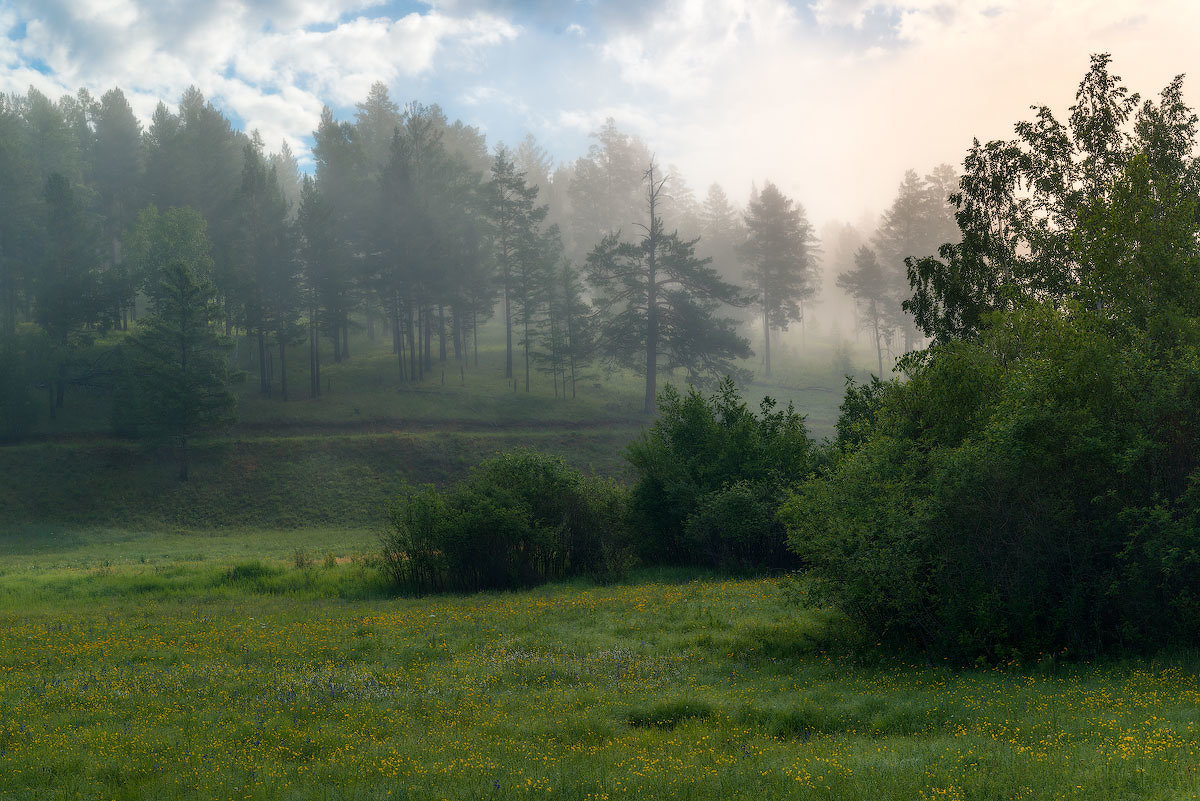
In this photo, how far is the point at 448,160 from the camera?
71.2 m

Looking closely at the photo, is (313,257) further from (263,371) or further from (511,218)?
(511,218)

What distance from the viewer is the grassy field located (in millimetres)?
8320

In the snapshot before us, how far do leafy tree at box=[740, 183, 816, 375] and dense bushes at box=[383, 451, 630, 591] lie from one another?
6074cm

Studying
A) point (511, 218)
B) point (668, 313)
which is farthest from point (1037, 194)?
point (511, 218)

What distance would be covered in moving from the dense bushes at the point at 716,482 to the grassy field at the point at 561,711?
5.71 metres

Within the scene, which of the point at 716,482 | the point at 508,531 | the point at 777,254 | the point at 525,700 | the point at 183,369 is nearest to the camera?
the point at 525,700

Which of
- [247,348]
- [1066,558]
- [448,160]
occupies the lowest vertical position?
[1066,558]

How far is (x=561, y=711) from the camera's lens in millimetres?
11203

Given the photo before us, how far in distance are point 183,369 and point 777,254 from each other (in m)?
60.6

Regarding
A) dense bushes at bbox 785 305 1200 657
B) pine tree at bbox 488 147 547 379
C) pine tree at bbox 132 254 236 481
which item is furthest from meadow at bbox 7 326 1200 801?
pine tree at bbox 488 147 547 379

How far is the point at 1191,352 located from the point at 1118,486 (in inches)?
95.5

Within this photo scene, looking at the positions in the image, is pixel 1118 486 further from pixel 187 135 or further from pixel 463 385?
pixel 187 135

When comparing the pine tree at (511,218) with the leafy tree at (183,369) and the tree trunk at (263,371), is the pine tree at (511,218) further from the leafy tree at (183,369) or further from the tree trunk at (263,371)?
the leafy tree at (183,369)

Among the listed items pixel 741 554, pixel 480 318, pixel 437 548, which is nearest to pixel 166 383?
pixel 437 548
